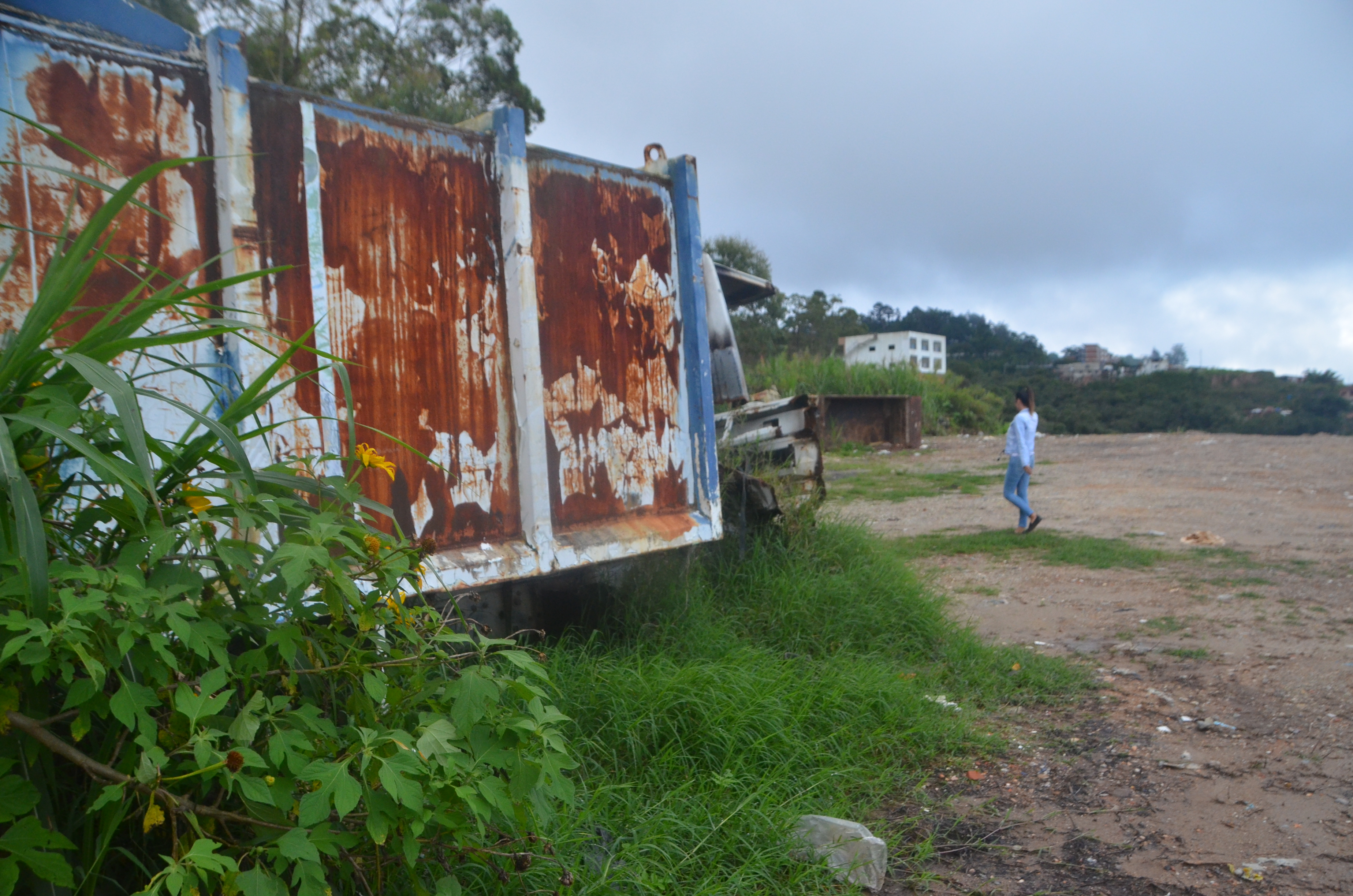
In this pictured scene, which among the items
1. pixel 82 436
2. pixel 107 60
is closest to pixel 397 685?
pixel 82 436

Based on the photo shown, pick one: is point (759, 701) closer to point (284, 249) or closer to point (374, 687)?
point (374, 687)

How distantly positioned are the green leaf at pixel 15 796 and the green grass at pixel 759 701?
1.23 metres

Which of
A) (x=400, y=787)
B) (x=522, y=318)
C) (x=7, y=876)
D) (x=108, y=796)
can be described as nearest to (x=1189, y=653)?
(x=522, y=318)

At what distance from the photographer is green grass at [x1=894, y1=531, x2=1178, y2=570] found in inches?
256

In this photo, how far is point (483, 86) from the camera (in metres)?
18.4

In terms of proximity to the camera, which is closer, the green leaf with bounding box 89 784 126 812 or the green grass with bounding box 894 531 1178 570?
the green leaf with bounding box 89 784 126 812

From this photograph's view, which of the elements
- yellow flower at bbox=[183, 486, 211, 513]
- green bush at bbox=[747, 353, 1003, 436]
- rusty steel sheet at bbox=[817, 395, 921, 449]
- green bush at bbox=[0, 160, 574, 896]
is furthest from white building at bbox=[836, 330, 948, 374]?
yellow flower at bbox=[183, 486, 211, 513]

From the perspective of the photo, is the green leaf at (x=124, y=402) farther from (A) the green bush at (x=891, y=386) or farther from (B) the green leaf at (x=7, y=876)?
Result: (A) the green bush at (x=891, y=386)

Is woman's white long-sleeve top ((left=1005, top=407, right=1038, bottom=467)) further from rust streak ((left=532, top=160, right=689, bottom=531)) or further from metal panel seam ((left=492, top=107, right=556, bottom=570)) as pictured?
metal panel seam ((left=492, top=107, right=556, bottom=570))

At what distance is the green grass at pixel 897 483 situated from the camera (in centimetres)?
999

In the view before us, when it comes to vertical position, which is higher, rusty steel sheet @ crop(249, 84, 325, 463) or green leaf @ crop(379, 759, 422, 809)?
rusty steel sheet @ crop(249, 84, 325, 463)

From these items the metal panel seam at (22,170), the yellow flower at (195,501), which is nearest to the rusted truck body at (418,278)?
the metal panel seam at (22,170)

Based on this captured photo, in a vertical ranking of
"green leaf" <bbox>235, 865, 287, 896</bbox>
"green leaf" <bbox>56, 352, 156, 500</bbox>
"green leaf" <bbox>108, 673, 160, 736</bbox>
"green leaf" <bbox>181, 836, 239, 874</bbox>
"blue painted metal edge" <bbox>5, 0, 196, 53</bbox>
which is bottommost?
"green leaf" <bbox>235, 865, 287, 896</bbox>

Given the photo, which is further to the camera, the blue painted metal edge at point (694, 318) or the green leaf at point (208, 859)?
the blue painted metal edge at point (694, 318)
